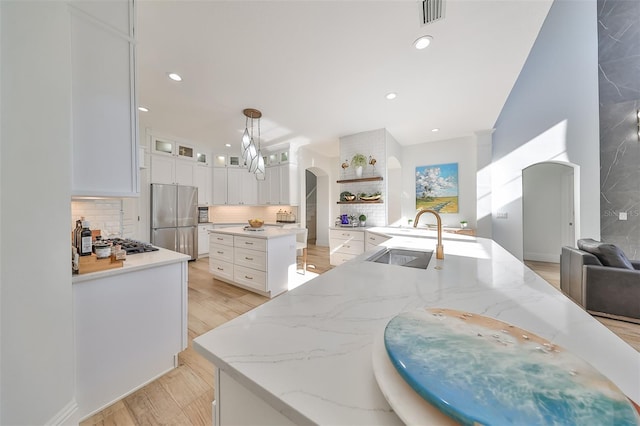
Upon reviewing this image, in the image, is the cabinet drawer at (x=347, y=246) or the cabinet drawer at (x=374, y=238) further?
the cabinet drawer at (x=347, y=246)

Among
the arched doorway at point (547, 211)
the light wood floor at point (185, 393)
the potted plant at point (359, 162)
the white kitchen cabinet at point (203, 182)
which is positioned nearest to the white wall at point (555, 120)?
the arched doorway at point (547, 211)

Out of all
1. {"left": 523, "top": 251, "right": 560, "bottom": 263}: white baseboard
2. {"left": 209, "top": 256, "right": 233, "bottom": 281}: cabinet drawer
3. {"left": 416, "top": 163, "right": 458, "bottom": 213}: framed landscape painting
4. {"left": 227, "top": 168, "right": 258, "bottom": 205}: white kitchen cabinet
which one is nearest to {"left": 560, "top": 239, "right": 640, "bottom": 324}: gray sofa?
{"left": 416, "top": 163, "right": 458, "bottom": 213}: framed landscape painting

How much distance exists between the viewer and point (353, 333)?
63cm

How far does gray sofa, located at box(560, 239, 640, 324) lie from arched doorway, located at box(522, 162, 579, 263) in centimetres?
A: 257

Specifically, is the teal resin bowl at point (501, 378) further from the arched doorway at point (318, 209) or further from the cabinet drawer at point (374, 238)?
the arched doorway at point (318, 209)

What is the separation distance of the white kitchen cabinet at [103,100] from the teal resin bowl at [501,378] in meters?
1.77

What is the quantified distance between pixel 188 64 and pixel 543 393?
312 cm

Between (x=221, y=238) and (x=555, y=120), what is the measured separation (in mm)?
6300

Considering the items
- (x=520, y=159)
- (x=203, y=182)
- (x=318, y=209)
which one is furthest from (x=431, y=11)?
(x=318, y=209)

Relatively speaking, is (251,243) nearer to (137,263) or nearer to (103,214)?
(137,263)

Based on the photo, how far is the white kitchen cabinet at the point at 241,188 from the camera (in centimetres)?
573

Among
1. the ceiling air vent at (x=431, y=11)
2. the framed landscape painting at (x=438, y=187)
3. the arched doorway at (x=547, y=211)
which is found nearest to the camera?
the ceiling air vent at (x=431, y=11)

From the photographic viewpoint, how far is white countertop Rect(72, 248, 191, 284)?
1.26 metres

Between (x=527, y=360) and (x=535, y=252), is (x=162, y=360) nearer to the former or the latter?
(x=527, y=360)
